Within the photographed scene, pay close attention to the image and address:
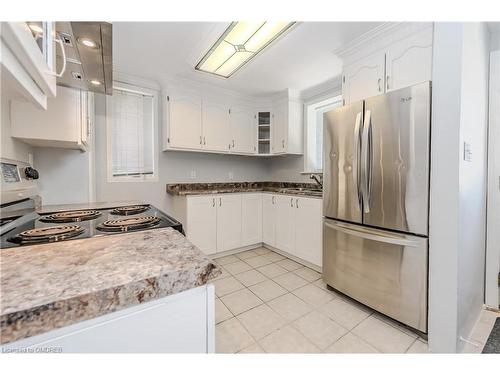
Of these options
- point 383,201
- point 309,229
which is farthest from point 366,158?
point 309,229

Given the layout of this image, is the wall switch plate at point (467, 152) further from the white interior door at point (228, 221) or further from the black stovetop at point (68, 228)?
the white interior door at point (228, 221)

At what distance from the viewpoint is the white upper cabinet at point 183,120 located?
109 inches

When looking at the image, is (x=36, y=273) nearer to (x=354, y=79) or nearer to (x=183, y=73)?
(x=354, y=79)

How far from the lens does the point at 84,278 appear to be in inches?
18.9

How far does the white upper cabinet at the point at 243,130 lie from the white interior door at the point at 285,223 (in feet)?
3.02

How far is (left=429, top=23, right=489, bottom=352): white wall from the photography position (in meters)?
1.28

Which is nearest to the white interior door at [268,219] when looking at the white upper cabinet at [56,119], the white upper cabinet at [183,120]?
the white upper cabinet at [183,120]

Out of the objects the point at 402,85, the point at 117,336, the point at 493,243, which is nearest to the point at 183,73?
the point at 402,85

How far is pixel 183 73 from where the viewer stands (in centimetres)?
264

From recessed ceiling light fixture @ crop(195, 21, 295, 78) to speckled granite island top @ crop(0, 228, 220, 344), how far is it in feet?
5.50

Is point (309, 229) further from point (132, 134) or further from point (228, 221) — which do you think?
point (132, 134)

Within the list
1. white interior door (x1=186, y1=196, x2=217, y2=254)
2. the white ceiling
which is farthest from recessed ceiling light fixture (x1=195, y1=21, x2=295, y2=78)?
white interior door (x1=186, y1=196, x2=217, y2=254)

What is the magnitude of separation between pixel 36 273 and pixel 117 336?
24cm
